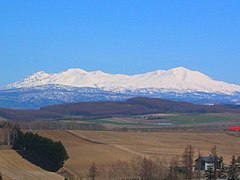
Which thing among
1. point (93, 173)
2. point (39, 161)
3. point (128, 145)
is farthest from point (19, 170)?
point (128, 145)

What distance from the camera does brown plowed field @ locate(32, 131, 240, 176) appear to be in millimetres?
56438

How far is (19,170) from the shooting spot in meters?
50.4

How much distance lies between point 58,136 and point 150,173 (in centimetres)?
2849

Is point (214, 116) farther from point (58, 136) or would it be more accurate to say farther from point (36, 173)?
point (36, 173)

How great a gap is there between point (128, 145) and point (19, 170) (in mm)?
19161

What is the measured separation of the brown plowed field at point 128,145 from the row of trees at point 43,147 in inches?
38.4

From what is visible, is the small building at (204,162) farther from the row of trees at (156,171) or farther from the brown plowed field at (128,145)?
the brown plowed field at (128,145)

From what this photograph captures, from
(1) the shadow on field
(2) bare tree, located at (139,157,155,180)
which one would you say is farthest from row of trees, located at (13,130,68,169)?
(2) bare tree, located at (139,157,155,180)

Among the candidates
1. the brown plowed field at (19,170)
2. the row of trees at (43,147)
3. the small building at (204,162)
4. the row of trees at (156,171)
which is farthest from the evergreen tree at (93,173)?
the small building at (204,162)

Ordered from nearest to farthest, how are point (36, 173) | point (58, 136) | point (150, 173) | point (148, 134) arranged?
1. point (150, 173)
2. point (36, 173)
3. point (58, 136)
4. point (148, 134)

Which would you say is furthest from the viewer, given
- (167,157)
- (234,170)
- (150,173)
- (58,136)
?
(58,136)

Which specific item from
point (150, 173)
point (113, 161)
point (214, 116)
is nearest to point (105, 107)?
point (214, 116)

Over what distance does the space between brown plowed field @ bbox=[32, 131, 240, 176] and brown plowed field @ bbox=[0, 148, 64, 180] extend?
8.11ft

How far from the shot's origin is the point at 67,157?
5397 cm
